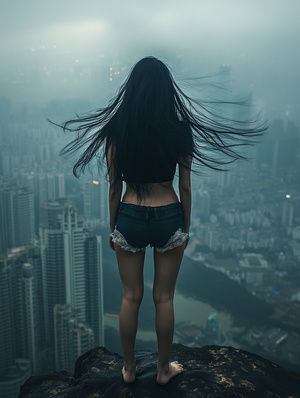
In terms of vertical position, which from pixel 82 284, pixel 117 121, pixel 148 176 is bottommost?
pixel 82 284

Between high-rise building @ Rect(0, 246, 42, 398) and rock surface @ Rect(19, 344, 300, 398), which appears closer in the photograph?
rock surface @ Rect(19, 344, 300, 398)

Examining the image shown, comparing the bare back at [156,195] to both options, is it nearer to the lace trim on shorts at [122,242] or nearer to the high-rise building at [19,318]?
the lace trim on shorts at [122,242]

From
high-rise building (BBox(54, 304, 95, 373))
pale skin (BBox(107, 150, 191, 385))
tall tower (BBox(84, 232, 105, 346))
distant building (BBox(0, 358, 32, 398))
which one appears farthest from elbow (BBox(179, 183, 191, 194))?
distant building (BBox(0, 358, 32, 398))

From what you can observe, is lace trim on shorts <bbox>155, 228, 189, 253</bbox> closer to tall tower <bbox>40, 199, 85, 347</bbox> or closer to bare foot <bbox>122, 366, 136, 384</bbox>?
bare foot <bbox>122, 366, 136, 384</bbox>

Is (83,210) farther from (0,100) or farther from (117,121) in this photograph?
(117,121)

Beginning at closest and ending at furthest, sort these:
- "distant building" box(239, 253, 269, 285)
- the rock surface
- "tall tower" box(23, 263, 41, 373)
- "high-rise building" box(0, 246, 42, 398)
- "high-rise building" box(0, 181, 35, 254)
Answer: the rock surface
"high-rise building" box(0, 246, 42, 398)
"tall tower" box(23, 263, 41, 373)
"distant building" box(239, 253, 269, 285)
"high-rise building" box(0, 181, 35, 254)

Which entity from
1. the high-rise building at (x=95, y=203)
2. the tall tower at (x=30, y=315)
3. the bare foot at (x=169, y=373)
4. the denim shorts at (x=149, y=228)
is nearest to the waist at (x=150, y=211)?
the denim shorts at (x=149, y=228)

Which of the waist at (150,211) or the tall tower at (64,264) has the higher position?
the waist at (150,211)

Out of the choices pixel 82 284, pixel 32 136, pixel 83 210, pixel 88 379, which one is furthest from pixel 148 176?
pixel 32 136
